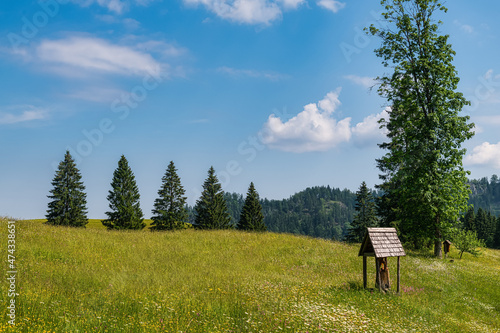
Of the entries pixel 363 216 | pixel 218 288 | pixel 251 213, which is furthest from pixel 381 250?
pixel 251 213

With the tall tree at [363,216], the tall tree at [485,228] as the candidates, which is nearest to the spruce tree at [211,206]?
the tall tree at [363,216]

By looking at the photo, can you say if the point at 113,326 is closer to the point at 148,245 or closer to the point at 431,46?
the point at 148,245

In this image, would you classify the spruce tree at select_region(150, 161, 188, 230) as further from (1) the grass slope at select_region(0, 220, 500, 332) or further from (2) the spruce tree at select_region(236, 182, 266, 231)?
(1) the grass slope at select_region(0, 220, 500, 332)

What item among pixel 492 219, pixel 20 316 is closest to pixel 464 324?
pixel 20 316

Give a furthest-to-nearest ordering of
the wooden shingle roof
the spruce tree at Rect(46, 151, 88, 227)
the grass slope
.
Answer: the spruce tree at Rect(46, 151, 88, 227)
the wooden shingle roof
the grass slope

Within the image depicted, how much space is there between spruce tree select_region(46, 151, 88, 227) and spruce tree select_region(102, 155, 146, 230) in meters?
4.58

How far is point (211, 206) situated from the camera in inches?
2345

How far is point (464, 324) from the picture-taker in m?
12.5

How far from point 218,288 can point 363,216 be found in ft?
159

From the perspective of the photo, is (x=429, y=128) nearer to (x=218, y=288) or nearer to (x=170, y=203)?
(x=218, y=288)

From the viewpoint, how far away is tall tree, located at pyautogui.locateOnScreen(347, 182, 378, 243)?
172 feet

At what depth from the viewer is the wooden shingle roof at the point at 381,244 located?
14.3 metres

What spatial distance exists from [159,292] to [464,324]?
11.3 meters

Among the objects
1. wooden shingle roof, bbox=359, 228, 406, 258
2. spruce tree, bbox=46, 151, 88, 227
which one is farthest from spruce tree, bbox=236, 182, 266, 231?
wooden shingle roof, bbox=359, 228, 406, 258
